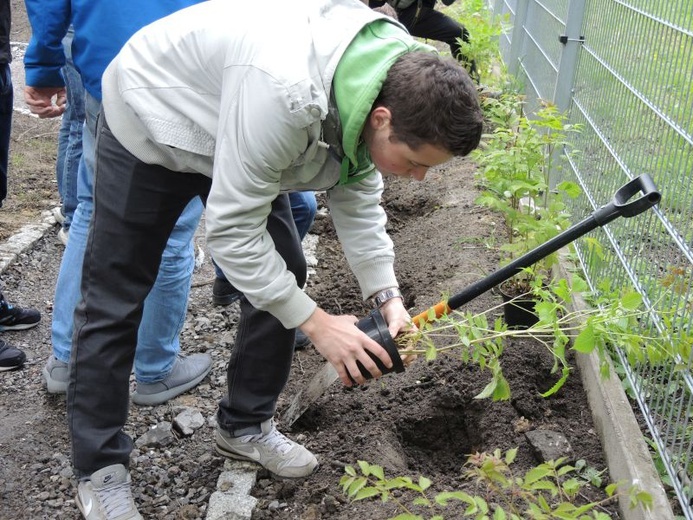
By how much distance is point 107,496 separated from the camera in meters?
2.39

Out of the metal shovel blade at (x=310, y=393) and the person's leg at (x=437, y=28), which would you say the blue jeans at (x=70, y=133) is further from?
the person's leg at (x=437, y=28)

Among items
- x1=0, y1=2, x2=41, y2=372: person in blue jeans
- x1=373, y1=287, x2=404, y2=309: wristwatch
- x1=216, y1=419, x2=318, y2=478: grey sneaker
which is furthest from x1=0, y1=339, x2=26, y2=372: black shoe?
x1=373, y1=287, x2=404, y2=309: wristwatch

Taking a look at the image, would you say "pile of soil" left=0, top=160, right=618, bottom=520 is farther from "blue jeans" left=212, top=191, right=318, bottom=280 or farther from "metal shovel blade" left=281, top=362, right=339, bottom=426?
"blue jeans" left=212, top=191, right=318, bottom=280

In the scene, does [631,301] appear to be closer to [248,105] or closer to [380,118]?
[380,118]

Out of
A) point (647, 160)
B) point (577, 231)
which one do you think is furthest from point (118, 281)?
point (647, 160)

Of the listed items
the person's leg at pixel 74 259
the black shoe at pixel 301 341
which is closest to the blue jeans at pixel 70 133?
the person's leg at pixel 74 259

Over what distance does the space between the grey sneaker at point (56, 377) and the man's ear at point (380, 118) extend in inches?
73.7

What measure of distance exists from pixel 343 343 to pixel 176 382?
1.32 metres

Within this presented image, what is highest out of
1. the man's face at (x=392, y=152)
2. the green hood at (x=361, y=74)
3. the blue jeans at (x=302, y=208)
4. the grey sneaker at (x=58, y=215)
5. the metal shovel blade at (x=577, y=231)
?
the green hood at (x=361, y=74)

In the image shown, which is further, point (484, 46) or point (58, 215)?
point (484, 46)

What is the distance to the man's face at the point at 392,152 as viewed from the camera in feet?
6.20

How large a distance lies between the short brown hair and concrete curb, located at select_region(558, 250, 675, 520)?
101 centimetres

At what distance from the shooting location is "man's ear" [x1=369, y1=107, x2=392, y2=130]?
186cm

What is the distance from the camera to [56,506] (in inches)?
102
